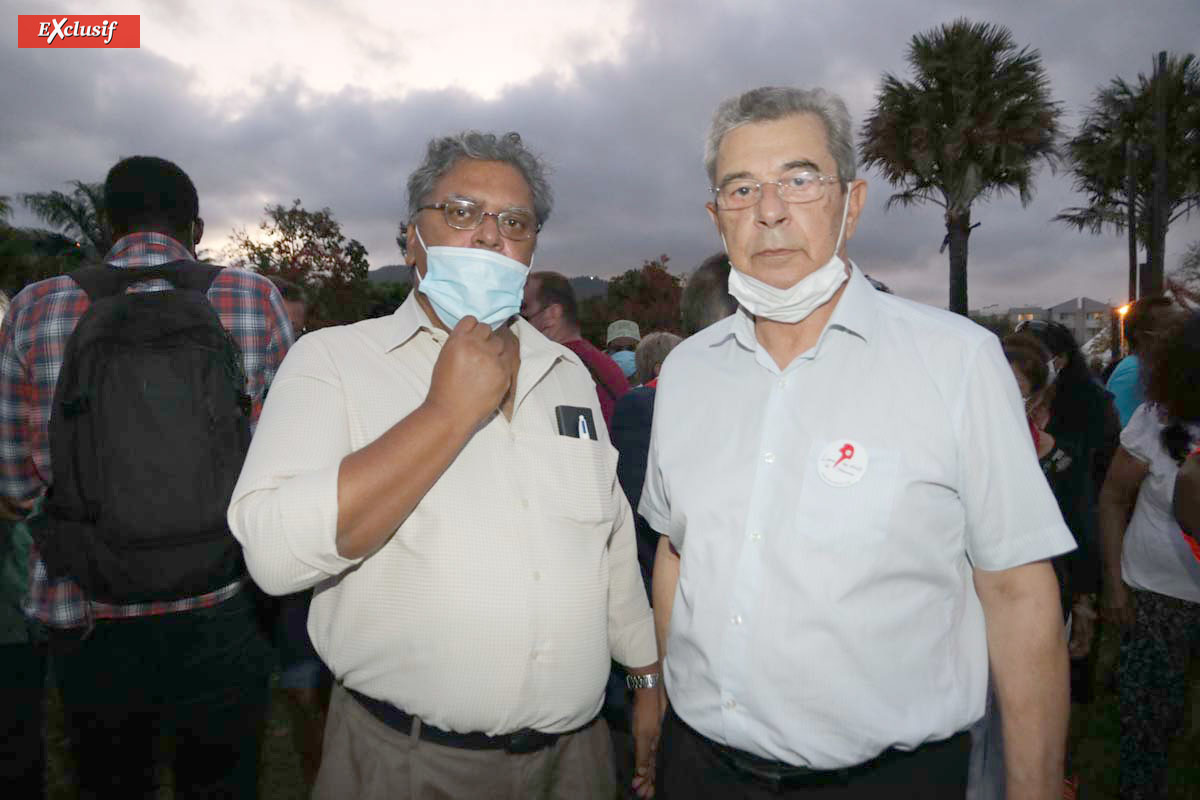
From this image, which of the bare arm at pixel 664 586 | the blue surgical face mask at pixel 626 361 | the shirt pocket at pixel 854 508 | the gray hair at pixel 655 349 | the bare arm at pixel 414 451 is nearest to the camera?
the bare arm at pixel 414 451

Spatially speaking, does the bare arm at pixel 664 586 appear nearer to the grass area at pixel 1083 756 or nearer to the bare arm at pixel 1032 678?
the bare arm at pixel 1032 678

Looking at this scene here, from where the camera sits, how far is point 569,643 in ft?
6.05

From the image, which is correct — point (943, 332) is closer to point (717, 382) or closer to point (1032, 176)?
point (717, 382)

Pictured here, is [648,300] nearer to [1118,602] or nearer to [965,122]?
[965,122]

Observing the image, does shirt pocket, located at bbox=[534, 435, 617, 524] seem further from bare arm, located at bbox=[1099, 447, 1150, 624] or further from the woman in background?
bare arm, located at bbox=[1099, 447, 1150, 624]

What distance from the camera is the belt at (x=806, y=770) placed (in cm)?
164

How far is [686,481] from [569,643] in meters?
0.50

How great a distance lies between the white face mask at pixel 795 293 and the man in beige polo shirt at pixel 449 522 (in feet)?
1.90

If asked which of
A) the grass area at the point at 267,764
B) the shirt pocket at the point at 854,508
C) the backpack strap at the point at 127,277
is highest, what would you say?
the backpack strap at the point at 127,277

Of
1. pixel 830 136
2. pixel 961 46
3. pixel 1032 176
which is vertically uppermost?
pixel 961 46

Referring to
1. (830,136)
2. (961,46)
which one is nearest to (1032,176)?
(961,46)

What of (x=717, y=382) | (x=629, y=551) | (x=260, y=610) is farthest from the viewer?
(x=260, y=610)

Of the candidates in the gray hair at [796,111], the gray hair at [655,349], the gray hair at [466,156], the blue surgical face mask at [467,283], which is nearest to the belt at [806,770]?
the blue surgical face mask at [467,283]

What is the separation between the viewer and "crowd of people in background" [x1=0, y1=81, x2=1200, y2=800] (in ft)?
5.28
